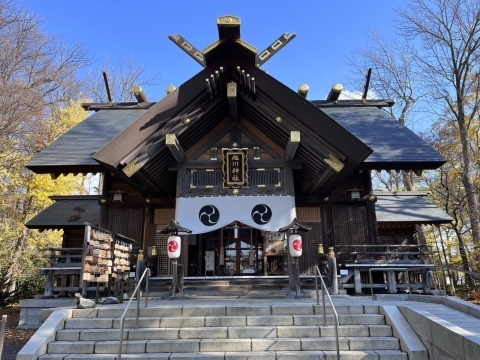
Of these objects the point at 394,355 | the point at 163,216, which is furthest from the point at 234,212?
the point at 394,355

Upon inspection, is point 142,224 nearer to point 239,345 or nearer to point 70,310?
point 70,310

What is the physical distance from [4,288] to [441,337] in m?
17.5

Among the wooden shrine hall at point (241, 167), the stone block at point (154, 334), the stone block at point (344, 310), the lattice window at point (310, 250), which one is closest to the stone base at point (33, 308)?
the wooden shrine hall at point (241, 167)

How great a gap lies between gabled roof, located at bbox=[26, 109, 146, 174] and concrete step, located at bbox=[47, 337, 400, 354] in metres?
6.27

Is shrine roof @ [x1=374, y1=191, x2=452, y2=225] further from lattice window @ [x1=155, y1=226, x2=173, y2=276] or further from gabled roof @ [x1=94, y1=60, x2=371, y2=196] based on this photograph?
lattice window @ [x1=155, y1=226, x2=173, y2=276]

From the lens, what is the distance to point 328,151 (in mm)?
8414

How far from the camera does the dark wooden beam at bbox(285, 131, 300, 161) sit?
8461 mm

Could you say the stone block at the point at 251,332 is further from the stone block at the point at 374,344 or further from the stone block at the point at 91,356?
the stone block at the point at 91,356

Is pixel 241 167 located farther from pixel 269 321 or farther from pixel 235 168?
pixel 269 321

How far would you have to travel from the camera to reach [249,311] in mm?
5723

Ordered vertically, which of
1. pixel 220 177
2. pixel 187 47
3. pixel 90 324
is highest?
pixel 187 47

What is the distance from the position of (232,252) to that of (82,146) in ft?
20.3

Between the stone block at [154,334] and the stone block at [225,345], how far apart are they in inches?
20.3

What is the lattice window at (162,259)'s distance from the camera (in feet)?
35.1
